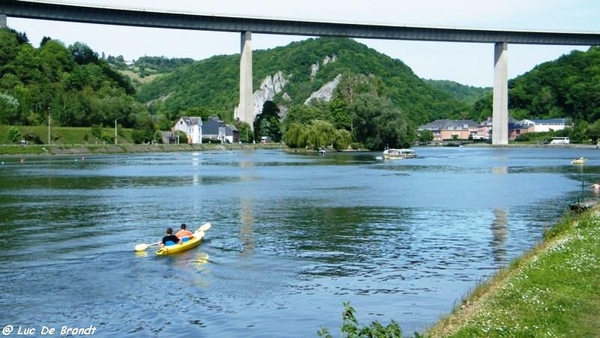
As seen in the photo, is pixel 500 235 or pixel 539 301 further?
pixel 500 235

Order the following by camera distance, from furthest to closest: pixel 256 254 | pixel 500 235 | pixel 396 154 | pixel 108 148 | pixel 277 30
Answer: pixel 277 30
pixel 108 148
pixel 396 154
pixel 500 235
pixel 256 254

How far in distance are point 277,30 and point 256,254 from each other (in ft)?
364

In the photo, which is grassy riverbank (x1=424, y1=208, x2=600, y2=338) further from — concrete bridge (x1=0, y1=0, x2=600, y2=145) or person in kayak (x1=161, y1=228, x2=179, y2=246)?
Result: concrete bridge (x1=0, y1=0, x2=600, y2=145)

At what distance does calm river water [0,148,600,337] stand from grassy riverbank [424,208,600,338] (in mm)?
1519

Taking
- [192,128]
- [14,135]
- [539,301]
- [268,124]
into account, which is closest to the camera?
[539,301]

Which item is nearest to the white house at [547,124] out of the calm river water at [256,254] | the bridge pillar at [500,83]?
the bridge pillar at [500,83]

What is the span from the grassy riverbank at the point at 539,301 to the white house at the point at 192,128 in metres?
145

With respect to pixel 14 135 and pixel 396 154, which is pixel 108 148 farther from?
pixel 396 154

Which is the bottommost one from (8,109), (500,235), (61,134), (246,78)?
(500,235)

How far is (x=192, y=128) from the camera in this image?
527ft

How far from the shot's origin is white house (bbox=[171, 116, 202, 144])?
527 feet

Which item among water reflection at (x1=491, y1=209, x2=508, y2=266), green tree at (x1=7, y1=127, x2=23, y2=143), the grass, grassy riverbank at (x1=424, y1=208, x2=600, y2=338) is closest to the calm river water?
water reflection at (x1=491, y1=209, x2=508, y2=266)

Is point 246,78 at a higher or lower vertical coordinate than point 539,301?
higher

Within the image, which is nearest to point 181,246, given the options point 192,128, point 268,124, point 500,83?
point 500,83
